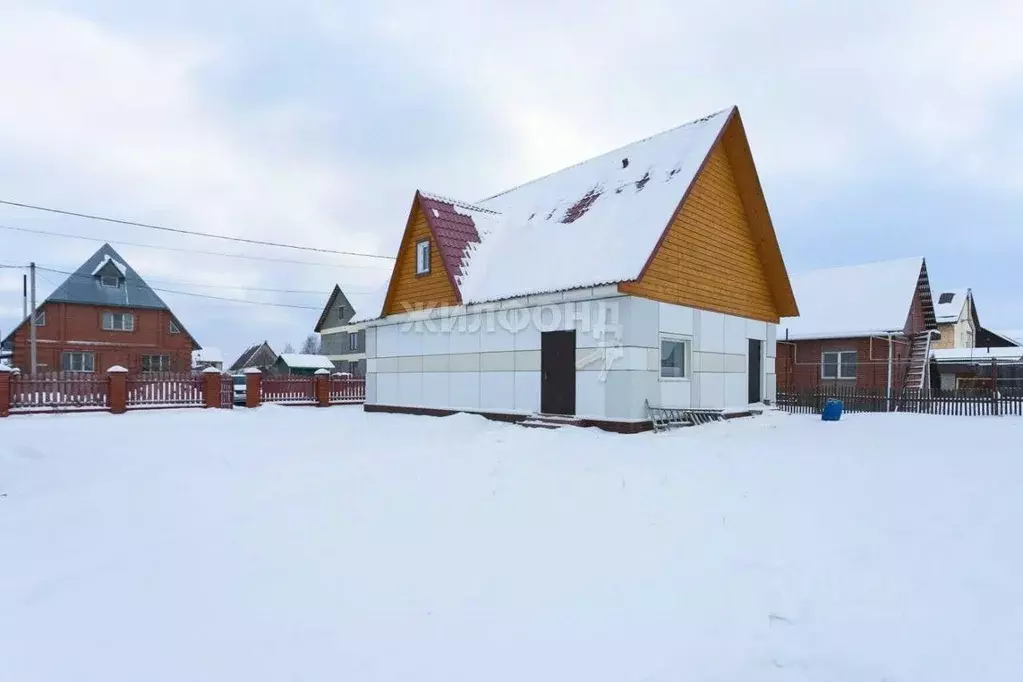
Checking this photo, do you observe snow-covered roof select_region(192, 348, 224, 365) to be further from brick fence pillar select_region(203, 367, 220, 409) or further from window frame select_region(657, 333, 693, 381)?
window frame select_region(657, 333, 693, 381)

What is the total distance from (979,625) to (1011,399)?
17.6 metres

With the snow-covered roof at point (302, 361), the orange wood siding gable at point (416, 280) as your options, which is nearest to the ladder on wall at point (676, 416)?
the orange wood siding gable at point (416, 280)

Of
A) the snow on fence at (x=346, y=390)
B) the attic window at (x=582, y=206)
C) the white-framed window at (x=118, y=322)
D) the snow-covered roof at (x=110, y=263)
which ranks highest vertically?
the snow-covered roof at (x=110, y=263)

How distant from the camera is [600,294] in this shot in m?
12.6

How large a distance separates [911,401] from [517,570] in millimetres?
18703

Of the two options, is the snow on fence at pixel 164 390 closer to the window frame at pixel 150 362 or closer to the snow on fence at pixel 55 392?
the snow on fence at pixel 55 392

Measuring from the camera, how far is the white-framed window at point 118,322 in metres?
38.0

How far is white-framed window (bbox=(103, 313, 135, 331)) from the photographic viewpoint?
38006mm

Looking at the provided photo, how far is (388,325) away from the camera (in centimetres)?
1906

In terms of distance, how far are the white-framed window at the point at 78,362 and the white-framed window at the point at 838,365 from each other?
42898mm

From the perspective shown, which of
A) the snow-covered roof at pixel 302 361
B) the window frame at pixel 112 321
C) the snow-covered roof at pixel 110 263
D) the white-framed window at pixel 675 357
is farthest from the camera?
the snow-covered roof at pixel 302 361

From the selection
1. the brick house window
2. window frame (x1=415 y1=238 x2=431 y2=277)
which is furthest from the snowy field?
the brick house window

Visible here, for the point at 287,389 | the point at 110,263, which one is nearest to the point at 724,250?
the point at 287,389

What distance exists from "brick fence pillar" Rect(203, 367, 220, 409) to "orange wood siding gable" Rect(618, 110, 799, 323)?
15.7 meters
